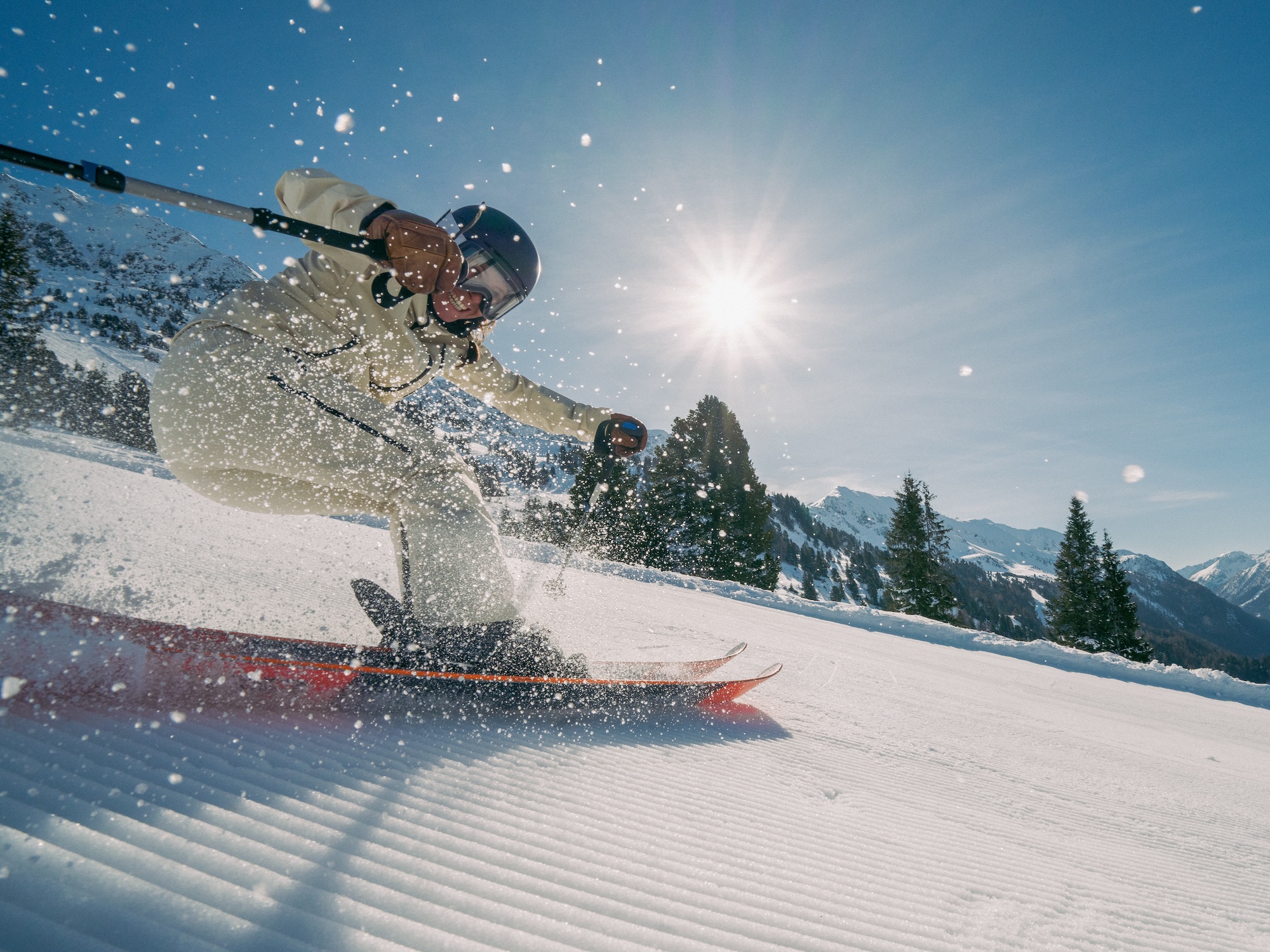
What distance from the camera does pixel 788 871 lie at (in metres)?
1.54

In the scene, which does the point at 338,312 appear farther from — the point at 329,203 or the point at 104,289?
the point at 104,289

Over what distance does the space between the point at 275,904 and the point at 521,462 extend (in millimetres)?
102955

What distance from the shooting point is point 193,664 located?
1.87m

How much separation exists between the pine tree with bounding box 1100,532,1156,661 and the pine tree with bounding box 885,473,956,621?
664cm

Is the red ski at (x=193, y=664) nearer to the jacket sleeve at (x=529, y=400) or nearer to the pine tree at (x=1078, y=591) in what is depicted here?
the jacket sleeve at (x=529, y=400)

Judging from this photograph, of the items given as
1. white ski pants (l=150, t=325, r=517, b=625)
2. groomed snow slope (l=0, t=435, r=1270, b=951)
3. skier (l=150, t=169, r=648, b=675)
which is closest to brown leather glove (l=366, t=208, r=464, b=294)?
skier (l=150, t=169, r=648, b=675)

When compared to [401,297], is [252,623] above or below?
below

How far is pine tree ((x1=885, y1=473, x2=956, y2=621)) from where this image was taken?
27406 millimetres

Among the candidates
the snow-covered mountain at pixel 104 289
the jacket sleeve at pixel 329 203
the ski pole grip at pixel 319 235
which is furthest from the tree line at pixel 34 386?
the snow-covered mountain at pixel 104 289

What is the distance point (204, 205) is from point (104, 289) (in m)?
226

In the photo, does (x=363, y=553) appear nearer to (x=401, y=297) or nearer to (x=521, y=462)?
(x=401, y=297)

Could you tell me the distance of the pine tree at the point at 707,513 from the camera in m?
24.2

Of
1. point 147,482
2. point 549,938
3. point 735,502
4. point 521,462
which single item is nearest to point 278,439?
point 549,938

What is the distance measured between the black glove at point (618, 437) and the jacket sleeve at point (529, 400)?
2.6 inches
